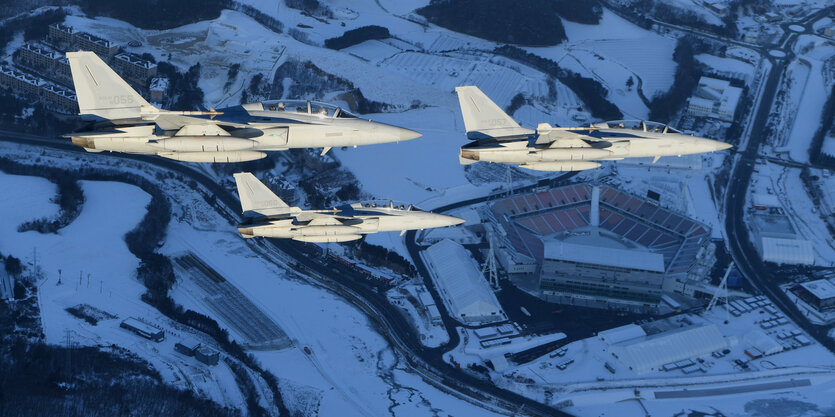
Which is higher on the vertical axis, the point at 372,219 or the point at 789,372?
the point at 372,219

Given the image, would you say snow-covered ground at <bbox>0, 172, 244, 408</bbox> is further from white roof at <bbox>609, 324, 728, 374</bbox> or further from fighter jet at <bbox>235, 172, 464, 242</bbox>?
white roof at <bbox>609, 324, 728, 374</bbox>

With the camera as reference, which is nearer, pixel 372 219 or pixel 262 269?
pixel 372 219

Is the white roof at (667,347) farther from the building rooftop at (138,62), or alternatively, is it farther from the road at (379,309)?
the building rooftop at (138,62)

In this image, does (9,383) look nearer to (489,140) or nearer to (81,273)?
(81,273)

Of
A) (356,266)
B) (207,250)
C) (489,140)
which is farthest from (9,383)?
(489,140)

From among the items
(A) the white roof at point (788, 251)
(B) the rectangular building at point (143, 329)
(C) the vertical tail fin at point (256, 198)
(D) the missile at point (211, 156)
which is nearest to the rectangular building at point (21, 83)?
(B) the rectangular building at point (143, 329)

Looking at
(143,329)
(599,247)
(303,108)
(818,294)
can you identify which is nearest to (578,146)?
(303,108)
